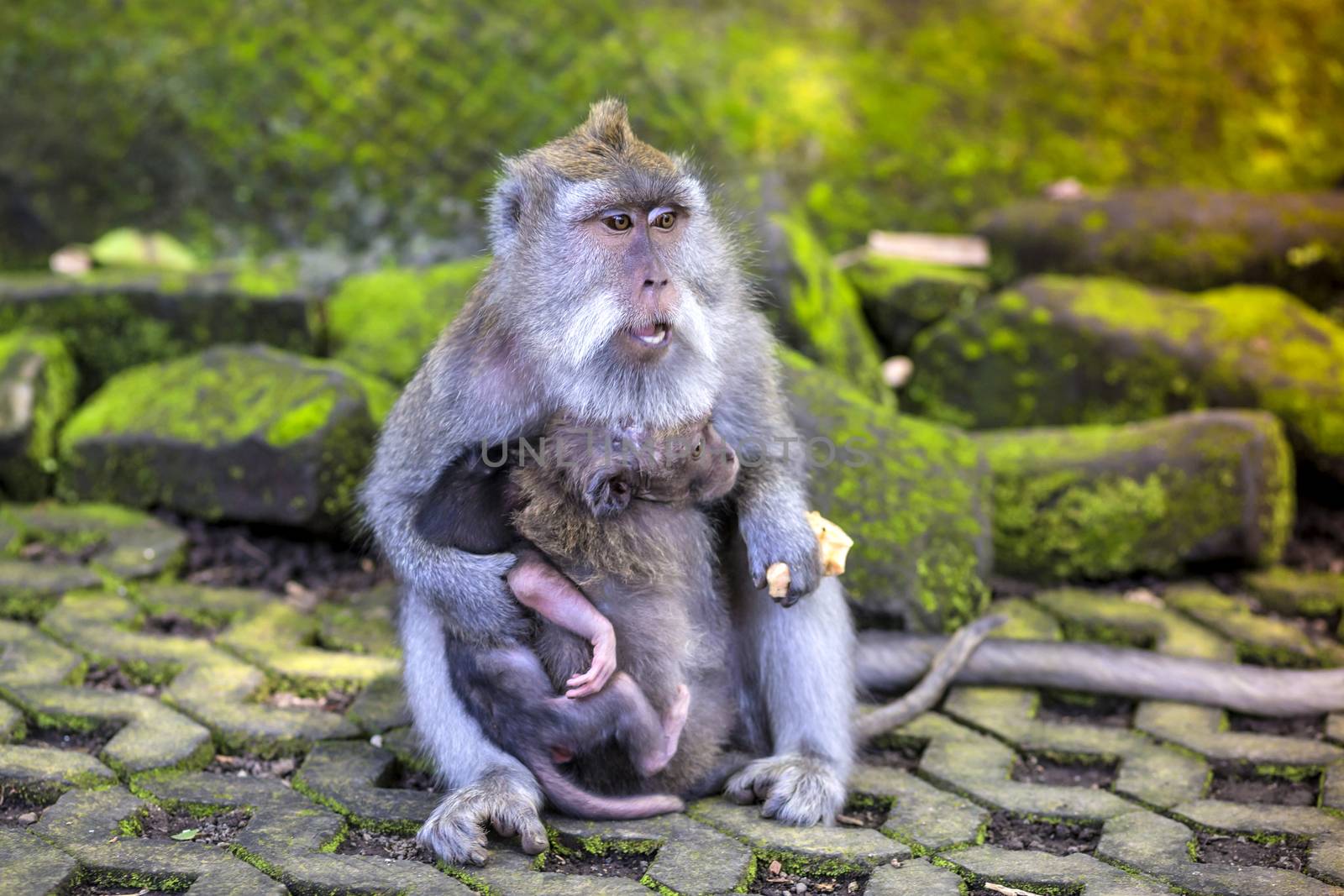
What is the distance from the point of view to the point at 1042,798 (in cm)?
372

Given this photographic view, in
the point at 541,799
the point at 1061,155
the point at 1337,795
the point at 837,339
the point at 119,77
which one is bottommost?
the point at 541,799

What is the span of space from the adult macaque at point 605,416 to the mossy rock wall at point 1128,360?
2.16 metres

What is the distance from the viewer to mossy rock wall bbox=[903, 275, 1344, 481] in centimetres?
563

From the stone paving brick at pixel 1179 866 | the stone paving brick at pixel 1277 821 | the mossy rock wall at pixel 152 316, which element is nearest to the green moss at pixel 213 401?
the mossy rock wall at pixel 152 316

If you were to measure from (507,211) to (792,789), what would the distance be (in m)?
1.63

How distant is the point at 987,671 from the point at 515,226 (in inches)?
77.3

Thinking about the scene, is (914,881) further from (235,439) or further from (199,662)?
(235,439)

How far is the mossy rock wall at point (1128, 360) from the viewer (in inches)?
222

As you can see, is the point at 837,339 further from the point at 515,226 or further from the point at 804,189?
the point at 515,226

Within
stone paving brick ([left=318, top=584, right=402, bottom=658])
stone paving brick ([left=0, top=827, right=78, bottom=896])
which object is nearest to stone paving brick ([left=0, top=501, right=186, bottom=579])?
stone paving brick ([left=318, top=584, right=402, bottom=658])

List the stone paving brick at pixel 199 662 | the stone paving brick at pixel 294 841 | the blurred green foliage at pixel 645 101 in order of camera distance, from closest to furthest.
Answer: the stone paving brick at pixel 294 841 < the stone paving brick at pixel 199 662 < the blurred green foliage at pixel 645 101

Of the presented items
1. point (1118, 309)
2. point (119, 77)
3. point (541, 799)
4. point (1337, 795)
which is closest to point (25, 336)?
point (119, 77)

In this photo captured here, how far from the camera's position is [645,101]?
6902 millimetres

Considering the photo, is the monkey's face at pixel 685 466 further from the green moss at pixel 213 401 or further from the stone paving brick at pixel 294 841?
the green moss at pixel 213 401
